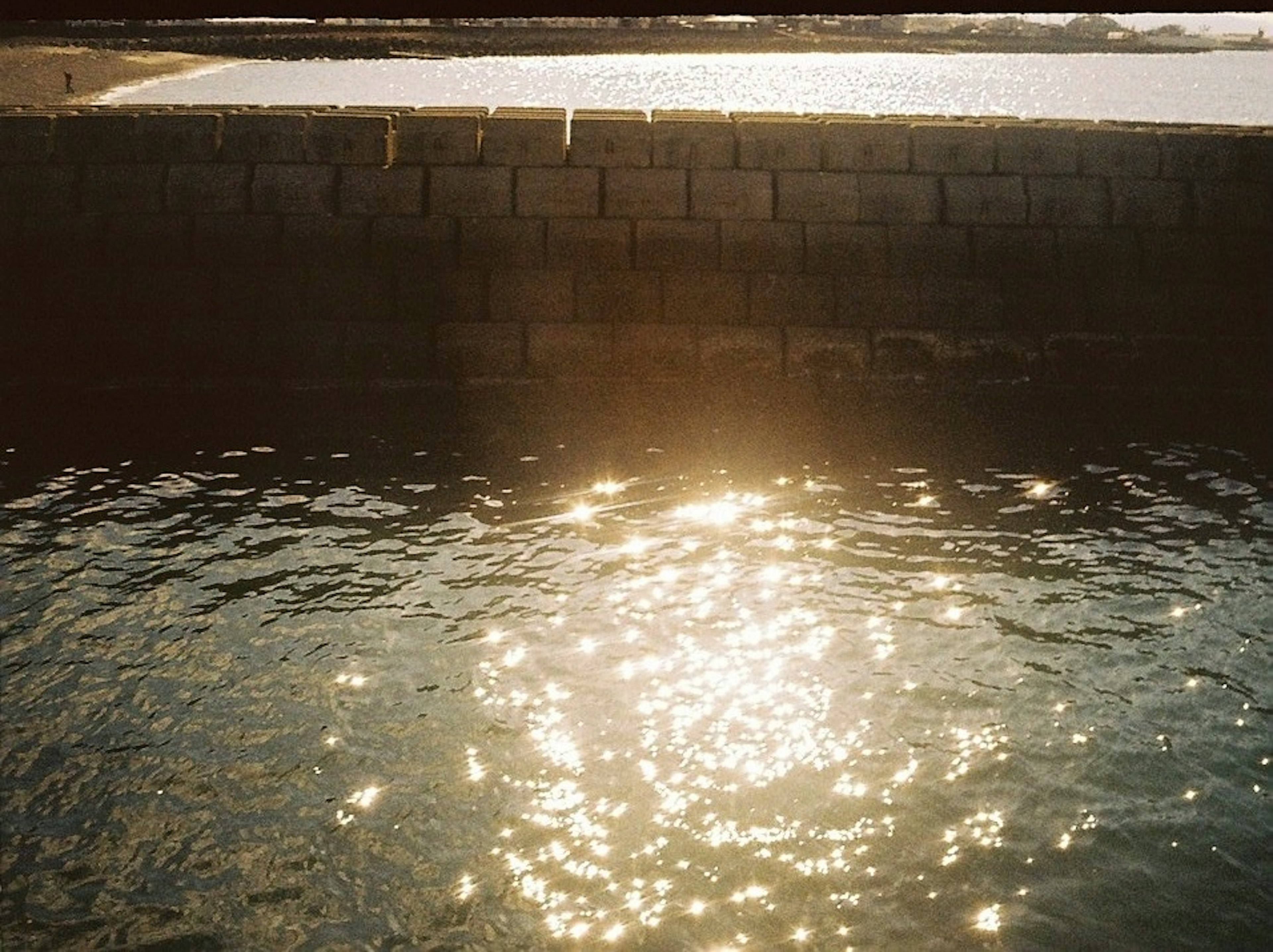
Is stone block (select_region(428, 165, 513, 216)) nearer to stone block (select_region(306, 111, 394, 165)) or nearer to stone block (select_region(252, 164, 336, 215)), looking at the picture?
stone block (select_region(306, 111, 394, 165))

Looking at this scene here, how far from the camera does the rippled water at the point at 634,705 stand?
3596 mm

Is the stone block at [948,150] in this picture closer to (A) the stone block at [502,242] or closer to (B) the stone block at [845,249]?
(B) the stone block at [845,249]

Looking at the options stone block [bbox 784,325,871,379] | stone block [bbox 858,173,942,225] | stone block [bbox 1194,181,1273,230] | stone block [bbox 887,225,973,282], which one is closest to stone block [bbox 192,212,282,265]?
stone block [bbox 784,325,871,379]

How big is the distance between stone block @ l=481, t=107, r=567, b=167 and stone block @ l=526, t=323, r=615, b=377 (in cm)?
140

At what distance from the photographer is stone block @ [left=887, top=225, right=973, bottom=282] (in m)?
9.84

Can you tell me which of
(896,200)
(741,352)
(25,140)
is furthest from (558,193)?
(25,140)

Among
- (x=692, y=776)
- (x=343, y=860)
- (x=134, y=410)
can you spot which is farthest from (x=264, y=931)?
(x=134, y=410)

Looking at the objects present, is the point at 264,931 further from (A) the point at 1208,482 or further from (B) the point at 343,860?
(A) the point at 1208,482

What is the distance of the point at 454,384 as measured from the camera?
970 centimetres

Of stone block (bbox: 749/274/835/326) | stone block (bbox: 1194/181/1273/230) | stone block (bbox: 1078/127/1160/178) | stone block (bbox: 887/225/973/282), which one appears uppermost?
stone block (bbox: 1078/127/1160/178)

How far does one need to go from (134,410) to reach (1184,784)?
774cm

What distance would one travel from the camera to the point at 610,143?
9.71 m

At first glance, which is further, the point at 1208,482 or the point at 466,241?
the point at 466,241

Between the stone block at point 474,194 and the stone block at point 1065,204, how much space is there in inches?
179
